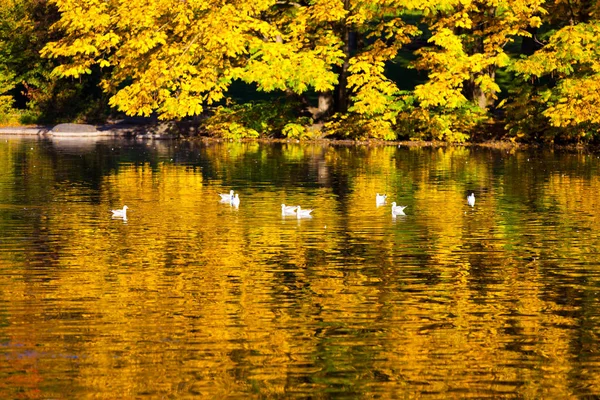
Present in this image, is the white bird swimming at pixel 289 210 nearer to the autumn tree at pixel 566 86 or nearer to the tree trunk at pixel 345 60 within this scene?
the autumn tree at pixel 566 86

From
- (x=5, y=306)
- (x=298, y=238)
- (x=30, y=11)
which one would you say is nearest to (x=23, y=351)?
(x=5, y=306)

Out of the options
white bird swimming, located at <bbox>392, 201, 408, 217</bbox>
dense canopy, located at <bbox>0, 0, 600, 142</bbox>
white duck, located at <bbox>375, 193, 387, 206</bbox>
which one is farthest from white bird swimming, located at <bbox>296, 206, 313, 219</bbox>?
dense canopy, located at <bbox>0, 0, 600, 142</bbox>

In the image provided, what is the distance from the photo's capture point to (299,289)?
1998cm

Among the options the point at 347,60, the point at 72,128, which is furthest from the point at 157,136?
the point at 347,60

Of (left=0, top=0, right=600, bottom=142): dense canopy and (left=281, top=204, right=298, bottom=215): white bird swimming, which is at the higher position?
(left=0, top=0, right=600, bottom=142): dense canopy

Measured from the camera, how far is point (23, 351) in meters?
15.8

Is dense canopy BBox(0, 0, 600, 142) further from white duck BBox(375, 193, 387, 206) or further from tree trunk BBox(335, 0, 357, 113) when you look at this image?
white duck BBox(375, 193, 387, 206)

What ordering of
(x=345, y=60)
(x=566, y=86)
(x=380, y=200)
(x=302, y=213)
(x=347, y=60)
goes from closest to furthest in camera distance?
(x=302, y=213)
(x=380, y=200)
(x=566, y=86)
(x=347, y=60)
(x=345, y=60)

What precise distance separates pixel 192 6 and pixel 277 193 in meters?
22.5

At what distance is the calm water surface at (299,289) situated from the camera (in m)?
14.8

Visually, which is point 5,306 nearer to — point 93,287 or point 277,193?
point 93,287

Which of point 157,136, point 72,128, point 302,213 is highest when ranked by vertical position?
point 72,128

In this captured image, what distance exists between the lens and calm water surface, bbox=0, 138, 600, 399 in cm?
1484

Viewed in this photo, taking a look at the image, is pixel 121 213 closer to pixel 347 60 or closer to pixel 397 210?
pixel 397 210
